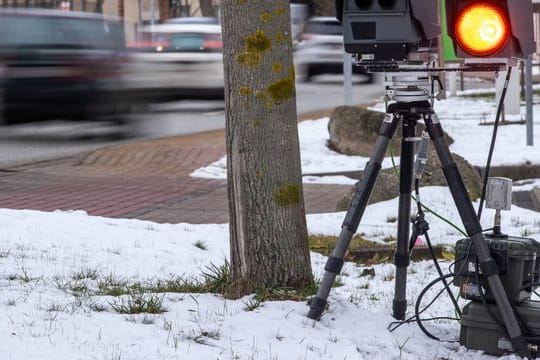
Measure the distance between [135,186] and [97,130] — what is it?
6131 mm

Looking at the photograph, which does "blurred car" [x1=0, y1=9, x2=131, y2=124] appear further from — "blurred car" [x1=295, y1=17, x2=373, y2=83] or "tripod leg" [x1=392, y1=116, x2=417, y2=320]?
"blurred car" [x1=295, y1=17, x2=373, y2=83]

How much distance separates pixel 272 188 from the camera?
4.80 meters

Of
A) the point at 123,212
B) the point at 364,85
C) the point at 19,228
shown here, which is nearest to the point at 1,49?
the point at 123,212

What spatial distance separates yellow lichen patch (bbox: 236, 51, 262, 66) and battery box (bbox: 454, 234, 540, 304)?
48.7 inches

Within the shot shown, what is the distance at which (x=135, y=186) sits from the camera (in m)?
10.9

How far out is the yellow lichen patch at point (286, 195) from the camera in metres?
4.81

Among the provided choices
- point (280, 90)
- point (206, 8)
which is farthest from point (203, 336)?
point (206, 8)

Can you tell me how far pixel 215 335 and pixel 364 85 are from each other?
92.0 ft

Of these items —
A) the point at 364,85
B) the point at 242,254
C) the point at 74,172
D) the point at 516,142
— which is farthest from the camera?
the point at 364,85

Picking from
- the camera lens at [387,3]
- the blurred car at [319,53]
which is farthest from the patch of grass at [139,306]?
the blurred car at [319,53]

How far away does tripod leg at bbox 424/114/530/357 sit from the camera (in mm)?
4121

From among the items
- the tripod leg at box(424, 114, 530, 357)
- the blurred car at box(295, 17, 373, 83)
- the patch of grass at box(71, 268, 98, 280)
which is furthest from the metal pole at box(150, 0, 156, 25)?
the tripod leg at box(424, 114, 530, 357)

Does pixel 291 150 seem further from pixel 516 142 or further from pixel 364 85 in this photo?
pixel 364 85

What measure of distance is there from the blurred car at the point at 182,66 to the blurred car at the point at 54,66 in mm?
2991
